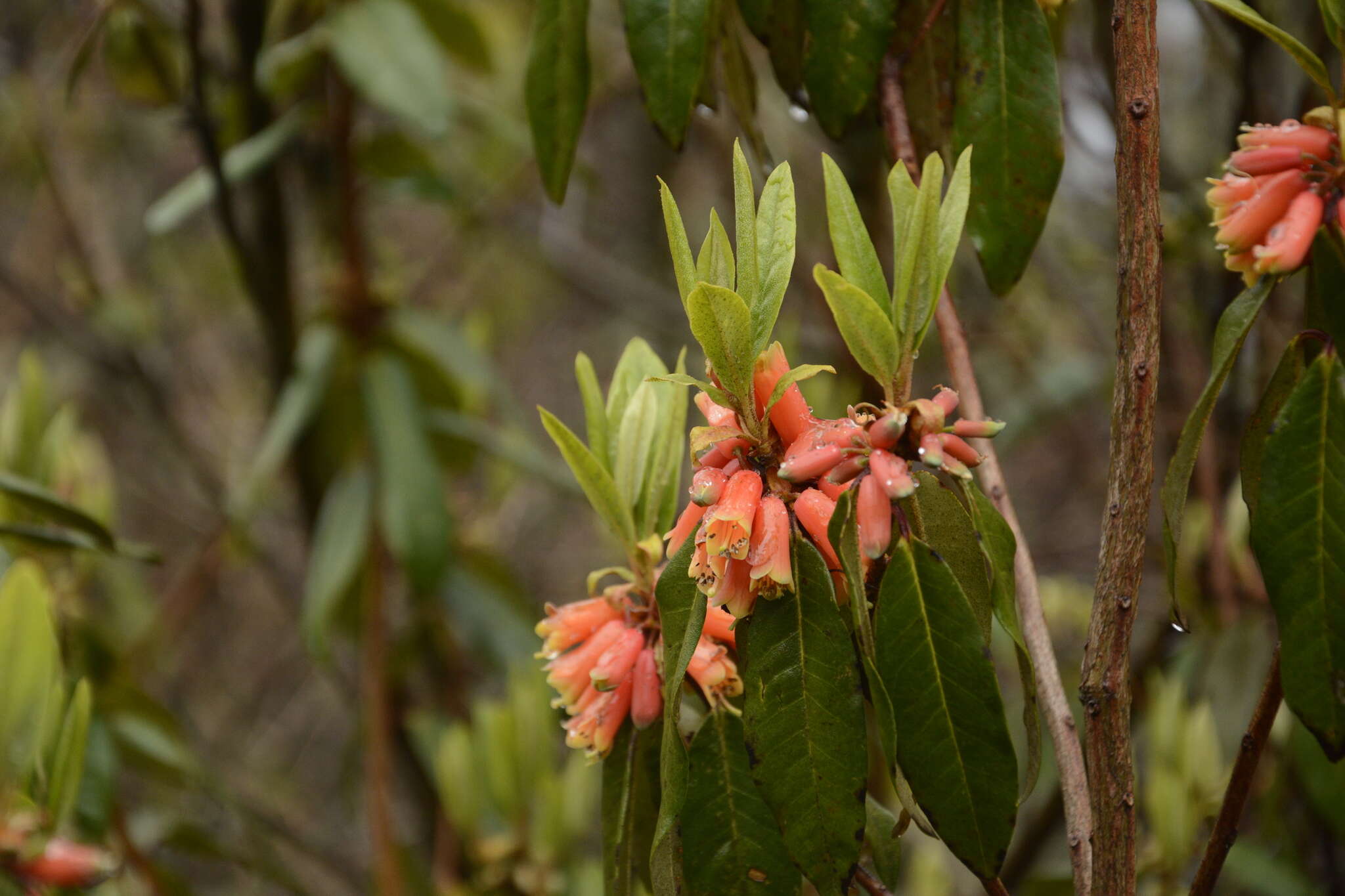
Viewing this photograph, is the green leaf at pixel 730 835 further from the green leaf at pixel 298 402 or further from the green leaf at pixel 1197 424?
the green leaf at pixel 298 402

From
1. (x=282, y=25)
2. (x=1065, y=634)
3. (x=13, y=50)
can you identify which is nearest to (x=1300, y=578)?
→ (x=282, y=25)

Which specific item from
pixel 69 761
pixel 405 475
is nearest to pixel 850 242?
pixel 69 761

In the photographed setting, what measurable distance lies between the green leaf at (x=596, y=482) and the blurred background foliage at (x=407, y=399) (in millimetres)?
369

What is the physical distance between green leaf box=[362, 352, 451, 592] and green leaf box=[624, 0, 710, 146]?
3.43 ft

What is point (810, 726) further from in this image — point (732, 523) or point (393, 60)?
point (393, 60)

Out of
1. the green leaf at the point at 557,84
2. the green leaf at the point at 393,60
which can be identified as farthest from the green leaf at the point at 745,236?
the green leaf at the point at 393,60

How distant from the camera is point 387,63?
5.08 feet

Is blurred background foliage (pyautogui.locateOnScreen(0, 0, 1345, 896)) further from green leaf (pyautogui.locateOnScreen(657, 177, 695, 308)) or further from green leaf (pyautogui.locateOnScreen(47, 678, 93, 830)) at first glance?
green leaf (pyautogui.locateOnScreen(657, 177, 695, 308))

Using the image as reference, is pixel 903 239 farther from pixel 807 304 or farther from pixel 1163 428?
pixel 807 304

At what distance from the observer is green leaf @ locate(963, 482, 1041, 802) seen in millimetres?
613

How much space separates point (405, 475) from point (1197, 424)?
133cm

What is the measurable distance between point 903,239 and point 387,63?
115cm

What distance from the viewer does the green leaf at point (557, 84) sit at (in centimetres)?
91

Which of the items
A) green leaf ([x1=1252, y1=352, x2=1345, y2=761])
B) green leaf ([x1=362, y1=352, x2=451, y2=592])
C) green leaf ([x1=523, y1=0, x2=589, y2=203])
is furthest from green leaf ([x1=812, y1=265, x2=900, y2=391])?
green leaf ([x1=362, y1=352, x2=451, y2=592])
